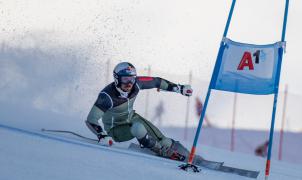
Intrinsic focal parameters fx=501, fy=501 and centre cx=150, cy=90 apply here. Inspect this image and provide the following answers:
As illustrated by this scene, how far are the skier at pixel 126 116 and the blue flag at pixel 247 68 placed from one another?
1168mm

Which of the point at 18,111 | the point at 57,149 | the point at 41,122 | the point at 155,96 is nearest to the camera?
Answer: the point at 57,149

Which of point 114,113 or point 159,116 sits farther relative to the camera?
point 159,116

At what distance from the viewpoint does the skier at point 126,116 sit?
18.0ft

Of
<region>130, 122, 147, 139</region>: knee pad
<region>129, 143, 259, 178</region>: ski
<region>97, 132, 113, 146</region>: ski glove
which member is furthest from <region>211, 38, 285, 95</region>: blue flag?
<region>97, 132, 113, 146</region>: ski glove

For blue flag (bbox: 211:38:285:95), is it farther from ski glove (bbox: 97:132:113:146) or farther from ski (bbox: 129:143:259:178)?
ski glove (bbox: 97:132:113:146)

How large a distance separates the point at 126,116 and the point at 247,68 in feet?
6.06

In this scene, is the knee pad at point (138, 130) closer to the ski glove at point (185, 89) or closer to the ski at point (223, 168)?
the ski at point (223, 168)

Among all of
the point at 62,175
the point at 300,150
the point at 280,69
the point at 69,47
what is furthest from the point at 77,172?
the point at 300,150

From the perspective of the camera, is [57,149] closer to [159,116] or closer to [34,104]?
[34,104]

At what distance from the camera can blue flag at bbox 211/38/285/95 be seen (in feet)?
15.0

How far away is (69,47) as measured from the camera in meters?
11.8

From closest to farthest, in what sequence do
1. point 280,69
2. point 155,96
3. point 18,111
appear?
point 280,69
point 18,111
point 155,96

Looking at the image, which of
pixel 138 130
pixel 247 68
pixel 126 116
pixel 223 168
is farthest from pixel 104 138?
pixel 247 68

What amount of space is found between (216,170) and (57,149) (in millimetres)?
1576
